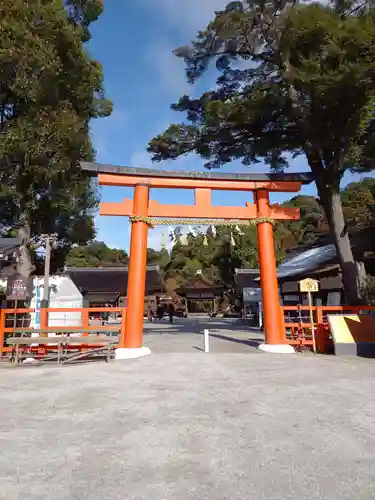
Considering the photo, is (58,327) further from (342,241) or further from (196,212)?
(342,241)

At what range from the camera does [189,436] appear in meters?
3.36

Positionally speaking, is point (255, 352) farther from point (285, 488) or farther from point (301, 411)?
point (285, 488)

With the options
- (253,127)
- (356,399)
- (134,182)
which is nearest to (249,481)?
(356,399)

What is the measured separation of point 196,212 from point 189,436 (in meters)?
7.15

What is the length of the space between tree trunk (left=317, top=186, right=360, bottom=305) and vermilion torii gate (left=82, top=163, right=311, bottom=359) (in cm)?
141

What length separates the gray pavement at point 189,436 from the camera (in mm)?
2404

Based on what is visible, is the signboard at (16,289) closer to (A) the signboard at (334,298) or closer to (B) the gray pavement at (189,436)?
(B) the gray pavement at (189,436)

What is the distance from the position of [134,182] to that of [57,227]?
621 centimetres

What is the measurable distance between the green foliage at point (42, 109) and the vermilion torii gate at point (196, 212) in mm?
2487

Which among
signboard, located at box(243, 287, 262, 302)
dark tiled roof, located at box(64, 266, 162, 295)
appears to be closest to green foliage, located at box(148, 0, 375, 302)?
signboard, located at box(243, 287, 262, 302)

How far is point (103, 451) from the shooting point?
3.01 meters

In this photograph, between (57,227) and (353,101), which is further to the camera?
(57,227)

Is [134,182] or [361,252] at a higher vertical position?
[134,182]

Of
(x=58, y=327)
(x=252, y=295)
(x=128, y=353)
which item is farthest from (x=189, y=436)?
(x=252, y=295)
